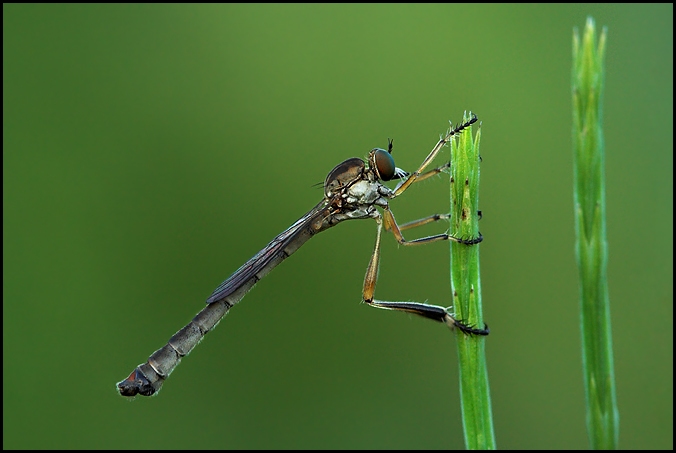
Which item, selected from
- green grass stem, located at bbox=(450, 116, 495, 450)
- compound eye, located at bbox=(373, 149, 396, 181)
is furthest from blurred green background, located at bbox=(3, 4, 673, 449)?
green grass stem, located at bbox=(450, 116, 495, 450)

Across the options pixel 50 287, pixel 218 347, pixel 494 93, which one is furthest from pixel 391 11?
pixel 50 287

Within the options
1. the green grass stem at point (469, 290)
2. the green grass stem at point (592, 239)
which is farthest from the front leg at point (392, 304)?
the green grass stem at point (592, 239)

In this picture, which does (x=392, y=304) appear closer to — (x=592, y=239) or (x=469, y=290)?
(x=469, y=290)

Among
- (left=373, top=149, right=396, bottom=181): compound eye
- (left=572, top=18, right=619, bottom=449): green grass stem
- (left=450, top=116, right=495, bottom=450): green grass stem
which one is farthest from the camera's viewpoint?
(left=373, top=149, right=396, bottom=181): compound eye

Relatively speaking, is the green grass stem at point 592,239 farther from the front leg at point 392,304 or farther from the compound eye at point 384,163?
the compound eye at point 384,163

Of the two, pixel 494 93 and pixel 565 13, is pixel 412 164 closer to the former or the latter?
pixel 494 93

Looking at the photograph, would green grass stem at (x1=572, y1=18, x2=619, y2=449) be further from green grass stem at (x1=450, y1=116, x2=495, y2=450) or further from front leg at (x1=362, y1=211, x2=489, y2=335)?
front leg at (x1=362, y1=211, x2=489, y2=335)
